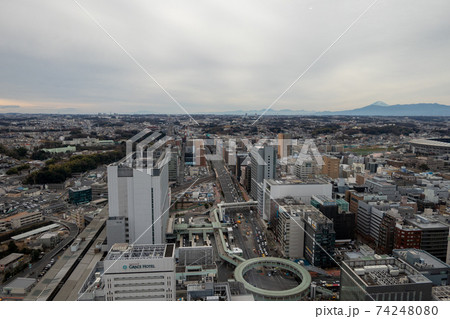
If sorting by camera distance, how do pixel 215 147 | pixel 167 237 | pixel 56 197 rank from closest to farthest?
pixel 167 237, pixel 56 197, pixel 215 147

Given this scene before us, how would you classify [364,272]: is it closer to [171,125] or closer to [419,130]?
[171,125]

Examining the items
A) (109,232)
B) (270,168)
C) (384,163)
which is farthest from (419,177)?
(109,232)

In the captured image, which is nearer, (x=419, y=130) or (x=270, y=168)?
(x=270, y=168)

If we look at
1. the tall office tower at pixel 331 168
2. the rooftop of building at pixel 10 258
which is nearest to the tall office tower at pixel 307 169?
the tall office tower at pixel 331 168

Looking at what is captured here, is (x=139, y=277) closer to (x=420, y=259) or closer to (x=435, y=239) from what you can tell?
(x=420, y=259)

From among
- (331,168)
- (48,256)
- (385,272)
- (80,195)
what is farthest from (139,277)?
(331,168)
